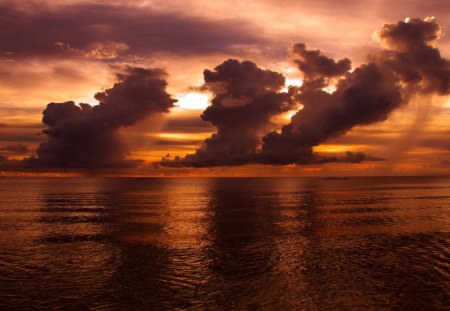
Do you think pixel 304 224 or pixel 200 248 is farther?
pixel 304 224

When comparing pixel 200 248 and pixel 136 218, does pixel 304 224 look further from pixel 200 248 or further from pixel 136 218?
pixel 136 218

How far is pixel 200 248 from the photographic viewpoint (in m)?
45.4

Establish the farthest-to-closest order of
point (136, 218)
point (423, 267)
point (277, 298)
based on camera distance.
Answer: point (136, 218)
point (423, 267)
point (277, 298)

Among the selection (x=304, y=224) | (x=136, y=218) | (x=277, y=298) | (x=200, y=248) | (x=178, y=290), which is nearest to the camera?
(x=277, y=298)

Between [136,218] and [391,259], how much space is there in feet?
159

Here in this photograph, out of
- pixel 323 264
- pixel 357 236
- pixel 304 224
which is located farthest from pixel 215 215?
pixel 323 264

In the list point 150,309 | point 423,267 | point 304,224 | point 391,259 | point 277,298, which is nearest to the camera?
point 150,309

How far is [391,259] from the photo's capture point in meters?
39.6

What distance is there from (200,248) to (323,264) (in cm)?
1429

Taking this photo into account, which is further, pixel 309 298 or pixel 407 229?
pixel 407 229

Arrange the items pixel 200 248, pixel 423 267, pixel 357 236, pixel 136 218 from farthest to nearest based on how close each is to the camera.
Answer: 1. pixel 136 218
2. pixel 357 236
3. pixel 200 248
4. pixel 423 267

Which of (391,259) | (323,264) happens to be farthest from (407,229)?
(323,264)

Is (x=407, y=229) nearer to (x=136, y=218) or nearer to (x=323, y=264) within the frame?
(x=323, y=264)

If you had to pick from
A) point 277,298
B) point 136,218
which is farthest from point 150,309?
point 136,218
